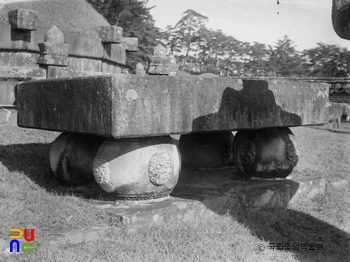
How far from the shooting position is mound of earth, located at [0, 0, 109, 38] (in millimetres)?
14125

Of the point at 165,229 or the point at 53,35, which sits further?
the point at 53,35

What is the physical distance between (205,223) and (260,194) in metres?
0.88

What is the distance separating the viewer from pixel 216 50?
136 feet

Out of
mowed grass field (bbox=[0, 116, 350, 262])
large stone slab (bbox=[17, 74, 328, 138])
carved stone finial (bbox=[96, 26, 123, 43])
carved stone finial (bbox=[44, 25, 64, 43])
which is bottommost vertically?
mowed grass field (bbox=[0, 116, 350, 262])

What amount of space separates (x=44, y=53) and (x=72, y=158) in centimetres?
493

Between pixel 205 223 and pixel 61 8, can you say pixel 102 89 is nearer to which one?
pixel 205 223

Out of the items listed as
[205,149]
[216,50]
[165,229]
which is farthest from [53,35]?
[216,50]

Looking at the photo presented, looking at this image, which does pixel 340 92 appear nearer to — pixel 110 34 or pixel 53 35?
pixel 110 34

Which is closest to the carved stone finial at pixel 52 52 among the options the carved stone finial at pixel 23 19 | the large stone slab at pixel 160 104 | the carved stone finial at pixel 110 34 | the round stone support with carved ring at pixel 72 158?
the carved stone finial at pixel 23 19

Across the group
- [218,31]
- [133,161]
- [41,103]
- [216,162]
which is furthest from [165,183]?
[218,31]

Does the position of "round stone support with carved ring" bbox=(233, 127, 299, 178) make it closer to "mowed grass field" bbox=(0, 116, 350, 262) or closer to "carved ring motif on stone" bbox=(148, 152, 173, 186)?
"mowed grass field" bbox=(0, 116, 350, 262)

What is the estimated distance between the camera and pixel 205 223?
375 cm

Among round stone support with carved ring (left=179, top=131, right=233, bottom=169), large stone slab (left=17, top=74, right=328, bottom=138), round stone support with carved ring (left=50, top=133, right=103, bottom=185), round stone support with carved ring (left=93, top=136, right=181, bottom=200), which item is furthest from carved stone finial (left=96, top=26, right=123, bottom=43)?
round stone support with carved ring (left=93, top=136, right=181, bottom=200)

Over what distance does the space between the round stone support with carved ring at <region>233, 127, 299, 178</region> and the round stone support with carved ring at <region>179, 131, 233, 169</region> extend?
1.84 ft
